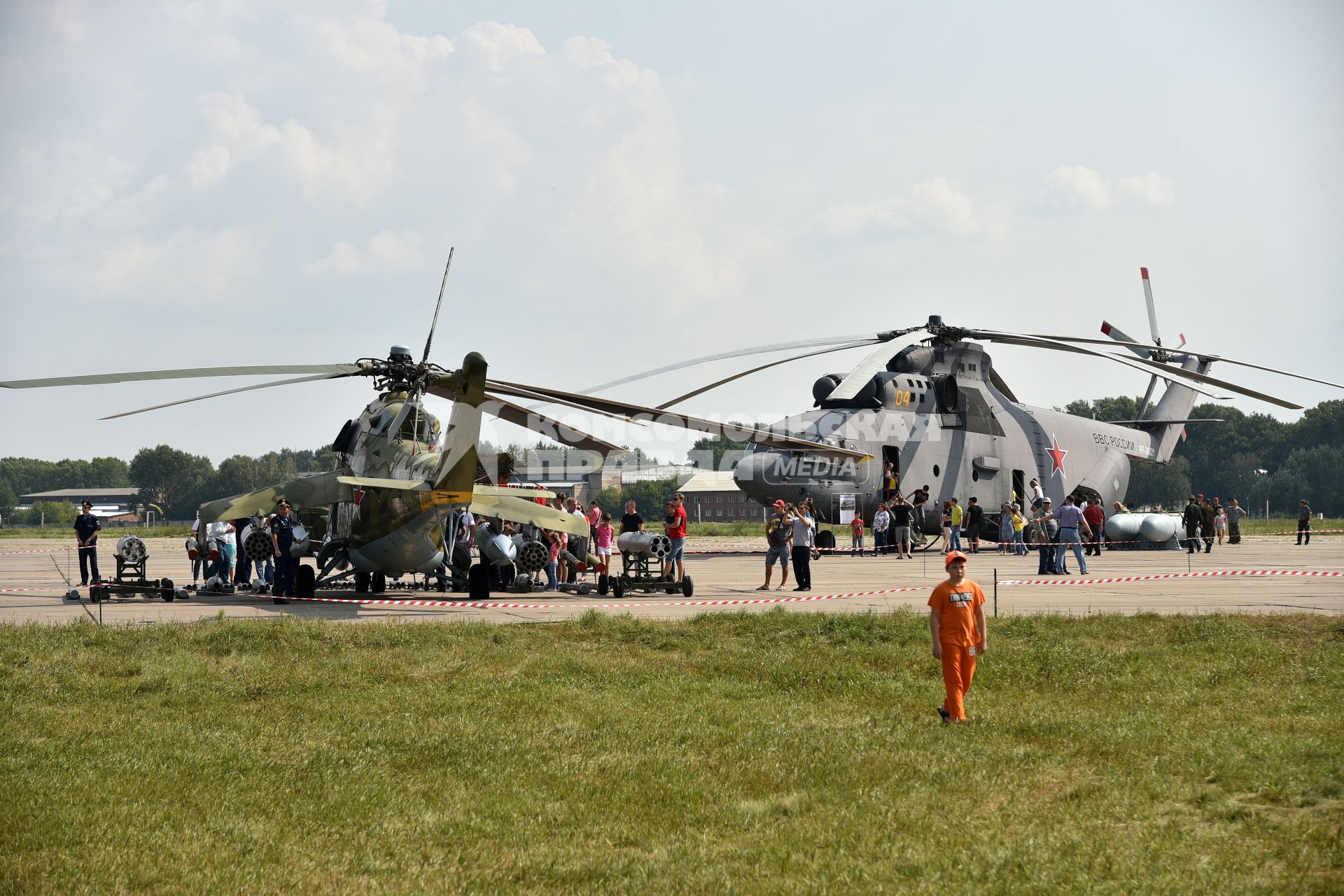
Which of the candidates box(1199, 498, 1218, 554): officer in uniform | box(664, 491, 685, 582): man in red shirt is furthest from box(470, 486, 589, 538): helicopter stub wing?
box(1199, 498, 1218, 554): officer in uniform

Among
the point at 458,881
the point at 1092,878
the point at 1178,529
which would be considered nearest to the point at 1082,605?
the point at 1092,878

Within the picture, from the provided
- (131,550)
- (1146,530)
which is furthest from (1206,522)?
(131,550)

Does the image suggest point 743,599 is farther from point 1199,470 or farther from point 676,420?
point 1199,470

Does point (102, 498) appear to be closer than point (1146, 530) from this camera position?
No

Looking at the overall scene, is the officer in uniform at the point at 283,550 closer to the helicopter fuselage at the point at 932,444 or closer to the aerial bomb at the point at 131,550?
the aerial bomb at the point at 131,550

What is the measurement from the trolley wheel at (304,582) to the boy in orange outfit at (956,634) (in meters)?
12.3

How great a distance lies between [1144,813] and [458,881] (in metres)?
3.66

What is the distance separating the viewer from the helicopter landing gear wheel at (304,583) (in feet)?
60.2

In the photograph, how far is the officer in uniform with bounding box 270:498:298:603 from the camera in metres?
17.6

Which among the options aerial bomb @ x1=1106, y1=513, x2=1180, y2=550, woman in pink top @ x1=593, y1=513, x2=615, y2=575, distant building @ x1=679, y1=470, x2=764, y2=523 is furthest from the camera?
distant building @ x1=679, y1=470, x2=764, y2=523

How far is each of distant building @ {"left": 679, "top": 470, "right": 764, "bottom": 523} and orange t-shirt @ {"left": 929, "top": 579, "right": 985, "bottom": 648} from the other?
109515 millimetres

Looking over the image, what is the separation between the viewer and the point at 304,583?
60.4ft

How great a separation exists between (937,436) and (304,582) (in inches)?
713

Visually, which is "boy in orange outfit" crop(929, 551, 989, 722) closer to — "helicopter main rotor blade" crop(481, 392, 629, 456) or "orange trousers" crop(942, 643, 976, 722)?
"orange trousers" crop(942, 643, 976, 722)
